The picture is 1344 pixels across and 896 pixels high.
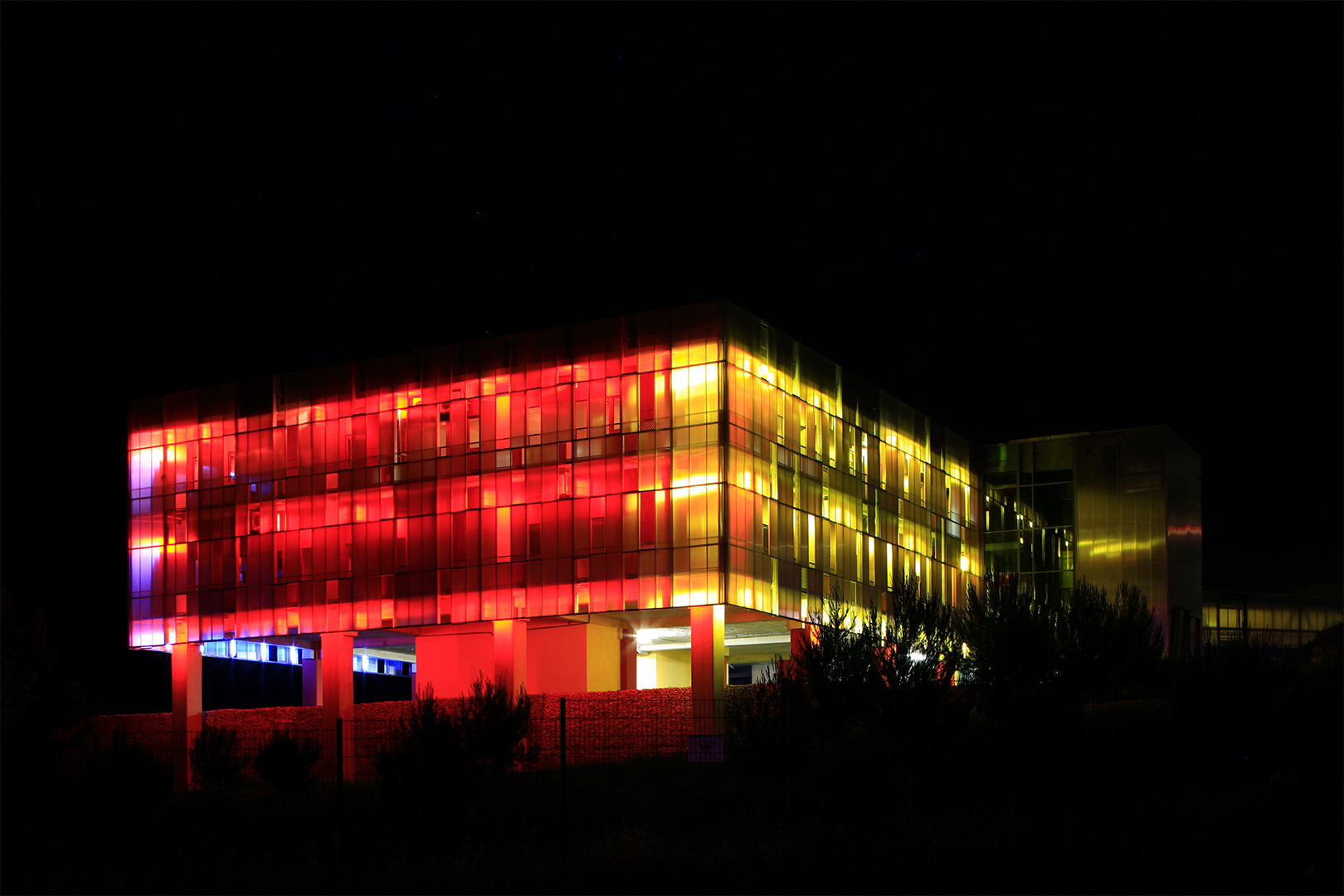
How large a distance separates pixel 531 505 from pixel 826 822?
32136mm

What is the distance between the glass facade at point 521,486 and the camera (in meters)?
47.9

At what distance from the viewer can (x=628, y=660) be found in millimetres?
57562

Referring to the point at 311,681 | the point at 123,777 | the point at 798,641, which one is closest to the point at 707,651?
the point at 798,641

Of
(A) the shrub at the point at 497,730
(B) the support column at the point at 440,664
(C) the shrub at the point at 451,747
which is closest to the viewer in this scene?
(C) the shrub at the point at 451,747

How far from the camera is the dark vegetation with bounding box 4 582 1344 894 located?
56.2 feet

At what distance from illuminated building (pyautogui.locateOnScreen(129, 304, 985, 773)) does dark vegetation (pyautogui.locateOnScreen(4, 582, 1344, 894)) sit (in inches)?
518

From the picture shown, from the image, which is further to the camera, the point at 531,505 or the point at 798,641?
the point at 531,505

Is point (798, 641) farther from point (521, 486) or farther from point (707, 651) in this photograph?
point (521, 486)

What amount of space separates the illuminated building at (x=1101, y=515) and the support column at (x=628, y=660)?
69.8ft

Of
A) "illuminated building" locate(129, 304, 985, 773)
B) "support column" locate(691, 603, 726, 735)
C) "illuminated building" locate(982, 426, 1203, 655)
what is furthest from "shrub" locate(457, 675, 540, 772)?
"illuminated building" locate(982, 426, 1203, 655)

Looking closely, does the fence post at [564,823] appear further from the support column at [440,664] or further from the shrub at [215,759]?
the support column at [440,664]

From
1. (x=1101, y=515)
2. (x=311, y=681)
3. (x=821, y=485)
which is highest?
(x=821, y=485)

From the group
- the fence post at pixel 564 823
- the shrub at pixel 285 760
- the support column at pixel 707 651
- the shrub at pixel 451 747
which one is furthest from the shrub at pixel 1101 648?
the fence post at pixel 564 823

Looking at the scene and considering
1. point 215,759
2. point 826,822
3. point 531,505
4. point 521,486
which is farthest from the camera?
point 521,486
